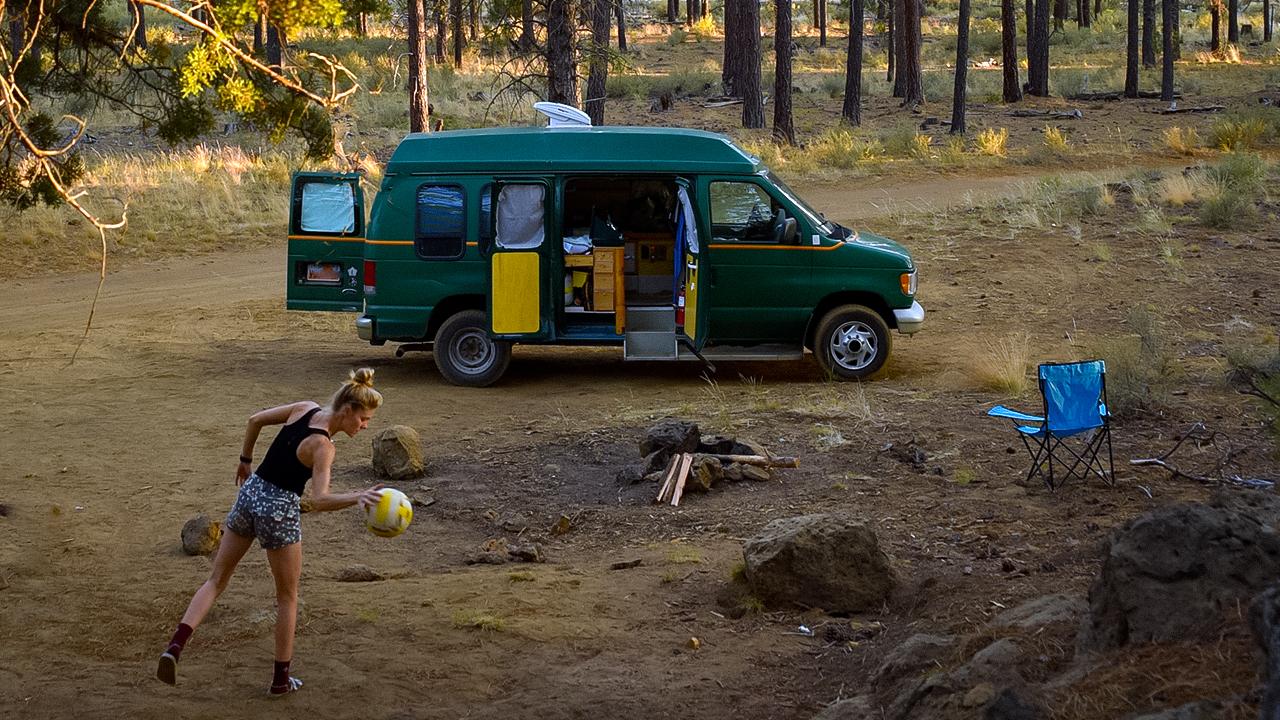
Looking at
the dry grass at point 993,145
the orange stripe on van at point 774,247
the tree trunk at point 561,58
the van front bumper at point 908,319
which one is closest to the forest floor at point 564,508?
the van front bumper at point 908,319

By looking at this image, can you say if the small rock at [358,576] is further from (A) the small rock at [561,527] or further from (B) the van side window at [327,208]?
(B) the van side window at [327,208]

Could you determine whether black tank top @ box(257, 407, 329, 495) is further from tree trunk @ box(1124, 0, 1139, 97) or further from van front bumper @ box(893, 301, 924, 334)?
tree trunk @ box(1124, 0, 1139, 97)

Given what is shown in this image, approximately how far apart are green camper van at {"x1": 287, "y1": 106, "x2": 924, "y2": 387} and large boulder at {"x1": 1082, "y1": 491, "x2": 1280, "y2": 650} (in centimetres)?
726

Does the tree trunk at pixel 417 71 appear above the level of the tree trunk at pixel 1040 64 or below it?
below

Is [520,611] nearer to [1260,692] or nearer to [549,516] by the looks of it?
[549,516]

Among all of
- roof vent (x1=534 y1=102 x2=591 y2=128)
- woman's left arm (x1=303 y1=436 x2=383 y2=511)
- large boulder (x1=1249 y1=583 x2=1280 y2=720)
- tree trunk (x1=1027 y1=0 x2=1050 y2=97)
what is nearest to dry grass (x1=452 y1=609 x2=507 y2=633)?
woman's left arm (x1=303 y1=436 x2=383 y2=511)

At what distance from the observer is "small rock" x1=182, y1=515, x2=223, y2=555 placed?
876 cm

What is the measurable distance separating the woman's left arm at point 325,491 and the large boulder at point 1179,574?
9.89ft

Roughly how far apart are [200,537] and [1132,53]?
3755cm

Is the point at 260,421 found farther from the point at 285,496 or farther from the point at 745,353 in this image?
the point at 745,353

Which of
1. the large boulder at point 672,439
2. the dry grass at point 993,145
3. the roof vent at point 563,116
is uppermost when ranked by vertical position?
the dry grass at point 993,145

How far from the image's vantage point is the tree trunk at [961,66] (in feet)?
104

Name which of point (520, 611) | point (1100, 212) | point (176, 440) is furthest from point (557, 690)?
point (1100, 212)

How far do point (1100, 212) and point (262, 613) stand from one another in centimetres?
1659
